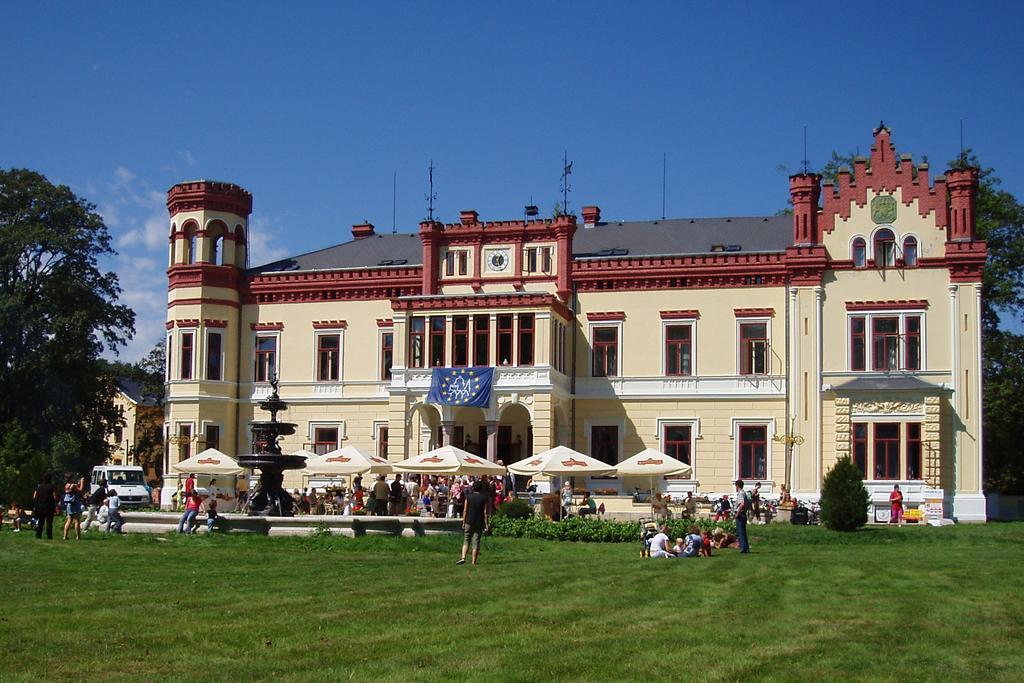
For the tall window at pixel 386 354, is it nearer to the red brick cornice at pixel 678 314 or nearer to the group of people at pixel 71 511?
the red brick cornice at pixel 678 314

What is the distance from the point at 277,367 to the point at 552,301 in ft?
42.8

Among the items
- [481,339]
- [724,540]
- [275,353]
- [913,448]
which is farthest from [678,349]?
[724,540]

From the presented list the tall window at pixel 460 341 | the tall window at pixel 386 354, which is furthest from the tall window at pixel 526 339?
the tall window at pixel 386 354

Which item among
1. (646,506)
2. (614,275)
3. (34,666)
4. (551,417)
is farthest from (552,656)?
(614,275)

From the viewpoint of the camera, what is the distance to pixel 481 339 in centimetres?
4784

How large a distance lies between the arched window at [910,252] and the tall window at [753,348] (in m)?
5.51

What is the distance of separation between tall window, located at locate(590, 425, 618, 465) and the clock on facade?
7338mm

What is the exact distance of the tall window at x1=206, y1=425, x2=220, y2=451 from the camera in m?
51.9

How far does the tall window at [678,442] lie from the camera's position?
48.0 meters

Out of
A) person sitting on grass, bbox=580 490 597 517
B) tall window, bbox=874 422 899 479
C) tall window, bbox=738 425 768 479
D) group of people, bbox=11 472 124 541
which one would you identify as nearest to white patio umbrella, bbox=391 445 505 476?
person sitting on grass, bbox=580 490 597 517

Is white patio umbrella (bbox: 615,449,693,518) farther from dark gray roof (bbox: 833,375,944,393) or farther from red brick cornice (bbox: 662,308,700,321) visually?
red brick cornice (bbox: 662,308,700,321)

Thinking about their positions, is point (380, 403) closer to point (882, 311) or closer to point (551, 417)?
point (551, 417)

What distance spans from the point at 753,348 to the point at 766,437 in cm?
337

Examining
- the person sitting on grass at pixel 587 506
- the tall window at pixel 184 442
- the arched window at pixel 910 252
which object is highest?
the arched window at pixel 910 252
